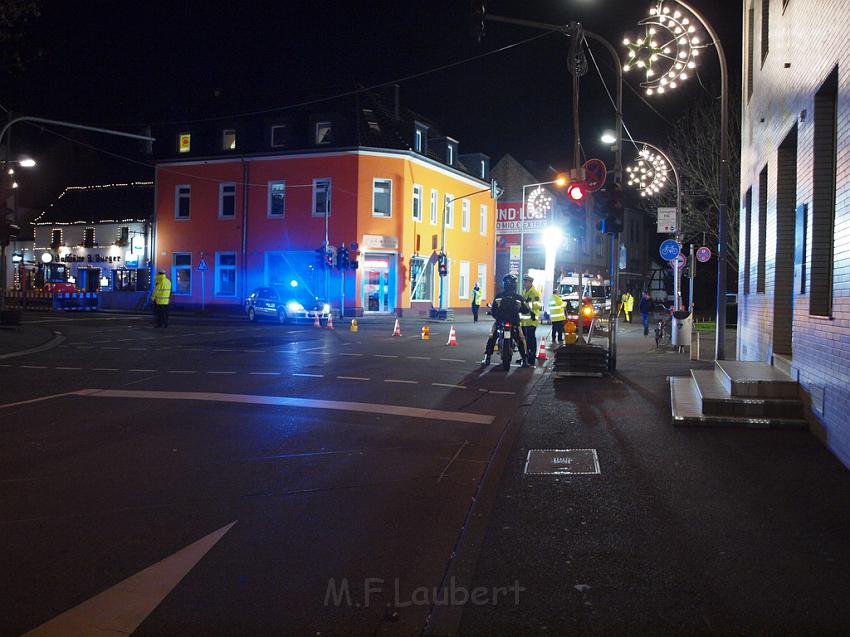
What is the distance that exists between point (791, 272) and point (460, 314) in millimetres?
35351

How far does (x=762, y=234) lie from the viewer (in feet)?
45.1

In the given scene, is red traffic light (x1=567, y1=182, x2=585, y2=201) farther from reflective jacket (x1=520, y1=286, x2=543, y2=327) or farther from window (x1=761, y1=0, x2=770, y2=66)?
window (x1=761, y1=0, x2=770, y2=66)

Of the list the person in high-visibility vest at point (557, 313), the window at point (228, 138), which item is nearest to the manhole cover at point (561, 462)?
the person in high-visibility vest at point (557, 313)

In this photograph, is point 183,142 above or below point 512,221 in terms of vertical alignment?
above

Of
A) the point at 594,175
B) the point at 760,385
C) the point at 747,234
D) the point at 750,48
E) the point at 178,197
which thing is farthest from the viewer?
the point at 178,197

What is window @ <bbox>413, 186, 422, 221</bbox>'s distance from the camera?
42.1 meters

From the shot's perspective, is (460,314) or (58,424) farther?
(460,314)

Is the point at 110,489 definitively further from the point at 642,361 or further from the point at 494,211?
the point at 494,211

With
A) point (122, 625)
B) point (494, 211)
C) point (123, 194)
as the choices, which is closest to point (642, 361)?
point (122, 625)

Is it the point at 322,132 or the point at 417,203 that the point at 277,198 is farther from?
the point at 417,203

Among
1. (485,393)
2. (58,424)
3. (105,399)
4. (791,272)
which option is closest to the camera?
(58,424)

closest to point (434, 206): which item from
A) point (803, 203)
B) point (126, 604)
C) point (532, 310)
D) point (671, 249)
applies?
point (671, 249)

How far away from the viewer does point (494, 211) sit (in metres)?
53.1

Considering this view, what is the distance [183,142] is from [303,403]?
38.5 meters
